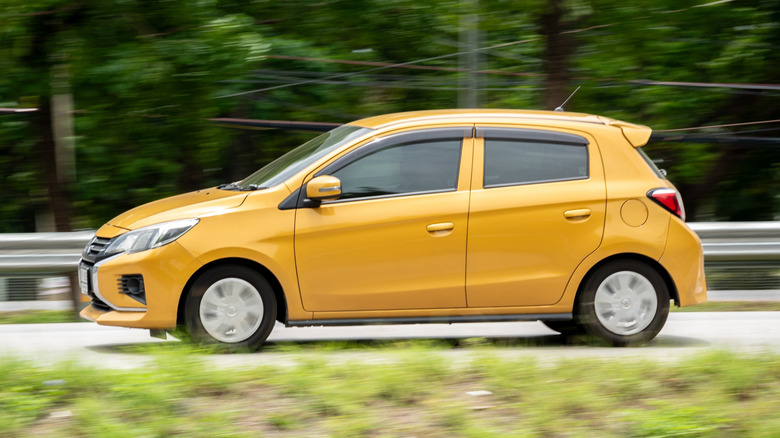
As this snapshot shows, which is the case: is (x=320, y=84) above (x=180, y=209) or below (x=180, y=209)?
above

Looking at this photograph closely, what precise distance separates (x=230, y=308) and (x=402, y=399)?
222 centimetres

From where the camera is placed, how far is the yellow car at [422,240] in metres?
6.91

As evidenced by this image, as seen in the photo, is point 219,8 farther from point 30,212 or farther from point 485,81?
point 30,212

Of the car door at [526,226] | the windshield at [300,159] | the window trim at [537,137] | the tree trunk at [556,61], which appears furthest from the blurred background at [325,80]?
the car door at [526,226]

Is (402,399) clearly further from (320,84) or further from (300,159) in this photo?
(320,84)

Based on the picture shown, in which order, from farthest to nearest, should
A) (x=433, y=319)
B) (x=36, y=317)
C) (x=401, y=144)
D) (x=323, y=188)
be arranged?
(x=36, y=317), (x=401, y=144), (x=433, y=319), (x=323, y=188)

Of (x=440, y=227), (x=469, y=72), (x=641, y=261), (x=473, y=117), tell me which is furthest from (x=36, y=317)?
(x=469, y=72)

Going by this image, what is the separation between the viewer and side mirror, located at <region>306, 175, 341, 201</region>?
22.8ft

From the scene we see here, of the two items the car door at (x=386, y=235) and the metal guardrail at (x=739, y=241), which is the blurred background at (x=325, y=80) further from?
the car door at (x=386, y=235)

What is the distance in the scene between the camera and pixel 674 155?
49.1 ft

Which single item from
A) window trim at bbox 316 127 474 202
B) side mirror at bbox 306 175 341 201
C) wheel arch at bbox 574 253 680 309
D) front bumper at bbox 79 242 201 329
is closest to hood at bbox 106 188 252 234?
front bumper at bbox 79 242 201 329

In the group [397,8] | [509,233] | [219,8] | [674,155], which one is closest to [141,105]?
[219,8]

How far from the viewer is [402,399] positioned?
502 centimetres

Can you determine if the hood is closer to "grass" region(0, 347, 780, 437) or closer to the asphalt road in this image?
the asphalt road
